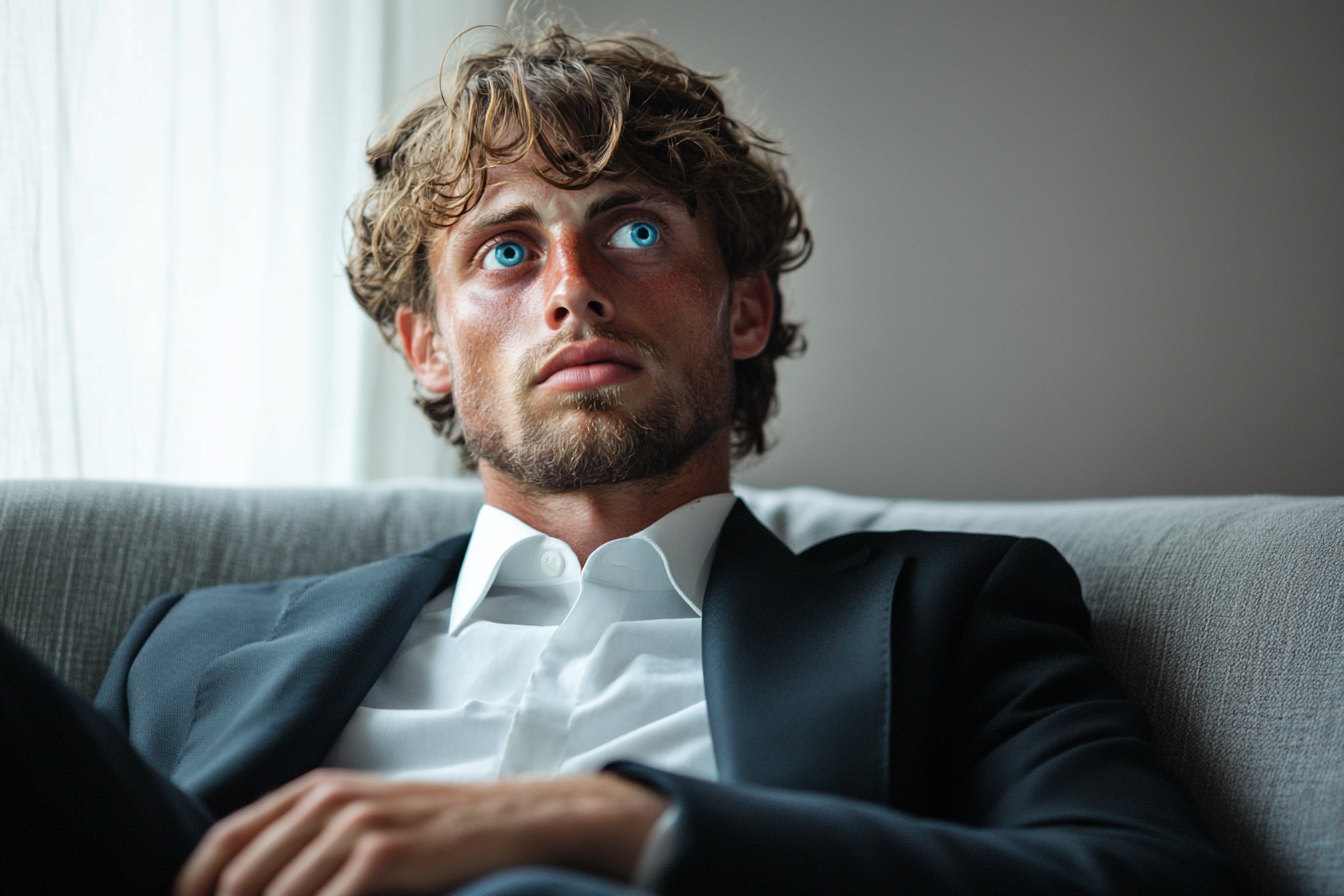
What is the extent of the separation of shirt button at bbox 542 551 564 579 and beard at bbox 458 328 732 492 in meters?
0.08

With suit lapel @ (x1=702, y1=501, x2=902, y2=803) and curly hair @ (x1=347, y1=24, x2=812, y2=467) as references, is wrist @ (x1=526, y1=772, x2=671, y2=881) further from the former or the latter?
curly hair @ (x1=347, y1=24, x2=812, y2=467)

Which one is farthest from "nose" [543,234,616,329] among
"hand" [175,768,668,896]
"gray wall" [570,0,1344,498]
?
"gray wall" [570,0,1344,498]

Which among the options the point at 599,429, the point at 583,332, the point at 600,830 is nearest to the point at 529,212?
the point at 583,332

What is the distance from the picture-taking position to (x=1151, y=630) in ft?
3.35

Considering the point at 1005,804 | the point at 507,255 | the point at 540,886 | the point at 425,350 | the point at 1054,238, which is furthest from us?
the point at 1054,238

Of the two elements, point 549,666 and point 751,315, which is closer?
point 549,666

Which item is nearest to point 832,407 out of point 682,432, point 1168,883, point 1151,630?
point 682,432

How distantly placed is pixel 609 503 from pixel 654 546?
13cm

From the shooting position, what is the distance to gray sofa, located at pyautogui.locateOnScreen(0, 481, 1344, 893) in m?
0.86

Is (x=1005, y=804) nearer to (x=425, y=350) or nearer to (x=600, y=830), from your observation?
(x=600, y=830)

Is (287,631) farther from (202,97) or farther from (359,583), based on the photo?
(202,97)

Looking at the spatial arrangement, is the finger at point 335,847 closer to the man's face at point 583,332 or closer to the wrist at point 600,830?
the wrist at point 600,830

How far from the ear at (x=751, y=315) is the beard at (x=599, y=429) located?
0.22 m

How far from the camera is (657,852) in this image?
0.60 metres
